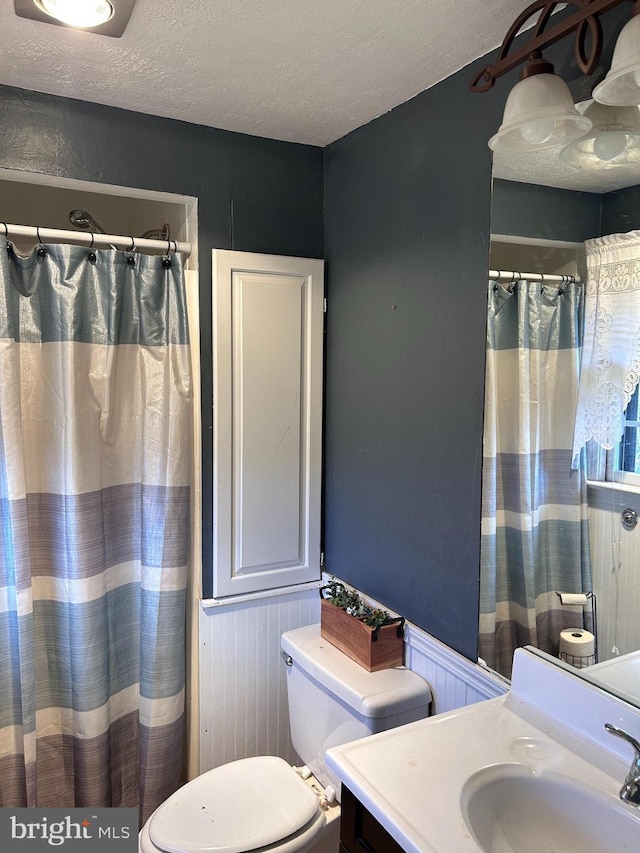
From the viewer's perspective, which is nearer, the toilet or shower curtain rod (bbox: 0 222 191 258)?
the toilet

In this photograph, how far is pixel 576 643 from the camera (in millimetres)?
1287

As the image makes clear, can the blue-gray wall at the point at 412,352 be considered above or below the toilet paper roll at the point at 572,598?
above

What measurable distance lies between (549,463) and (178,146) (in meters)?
1.37

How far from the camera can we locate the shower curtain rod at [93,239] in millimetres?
1719

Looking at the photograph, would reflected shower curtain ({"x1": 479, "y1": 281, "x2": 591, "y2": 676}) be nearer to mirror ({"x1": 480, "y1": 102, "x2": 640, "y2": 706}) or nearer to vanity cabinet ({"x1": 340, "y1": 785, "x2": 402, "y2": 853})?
mirror ({"x1": 480, "y1": 102, "x2": 640, "y2": 706})

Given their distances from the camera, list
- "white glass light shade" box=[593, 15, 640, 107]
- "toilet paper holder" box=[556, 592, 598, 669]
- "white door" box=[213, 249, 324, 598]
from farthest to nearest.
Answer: "white door" box=[213, 249, 324, 598], "toilet paper holder" box=[556, 592, 598, 669], "white glass light shade" box=[593, 15, 640, 107]

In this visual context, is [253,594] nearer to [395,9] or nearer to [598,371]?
[598,371]

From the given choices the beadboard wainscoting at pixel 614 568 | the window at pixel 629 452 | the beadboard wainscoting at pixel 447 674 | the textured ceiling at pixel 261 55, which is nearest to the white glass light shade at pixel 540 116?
the textured ceiling at pixel 261 55

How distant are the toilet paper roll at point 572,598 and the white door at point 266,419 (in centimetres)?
98

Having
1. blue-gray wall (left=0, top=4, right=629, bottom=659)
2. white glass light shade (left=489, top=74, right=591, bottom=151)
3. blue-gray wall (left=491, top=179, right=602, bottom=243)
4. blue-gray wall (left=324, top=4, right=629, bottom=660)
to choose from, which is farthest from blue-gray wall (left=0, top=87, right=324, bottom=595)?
white glass light shade (left=489, top=74, right=591, bottom=151)

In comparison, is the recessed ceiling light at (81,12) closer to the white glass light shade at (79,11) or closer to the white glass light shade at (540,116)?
the white glass light shade at (79,11)

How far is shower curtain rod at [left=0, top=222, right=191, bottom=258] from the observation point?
5.64 feet

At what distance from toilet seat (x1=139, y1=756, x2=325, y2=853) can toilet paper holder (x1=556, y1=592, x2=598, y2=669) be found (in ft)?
2.56

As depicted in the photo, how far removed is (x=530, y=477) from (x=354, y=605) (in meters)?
0.71
